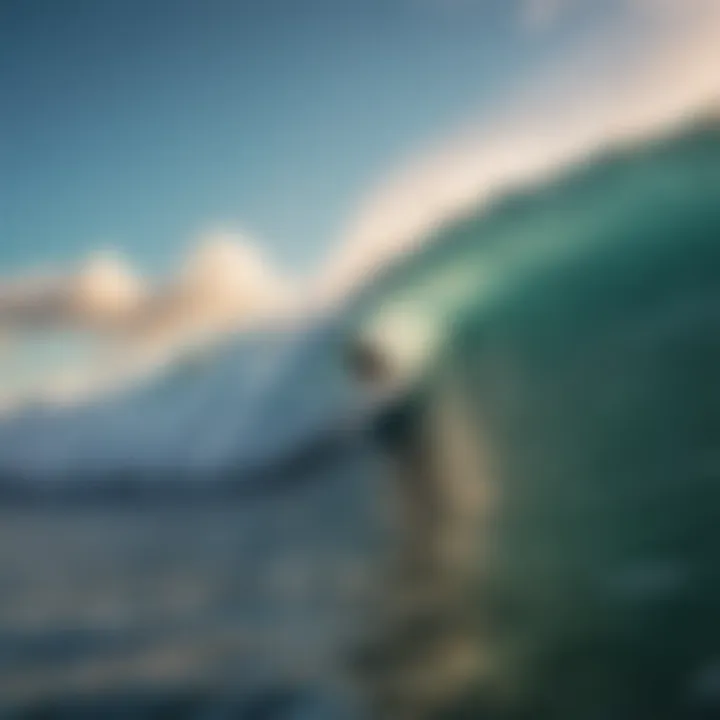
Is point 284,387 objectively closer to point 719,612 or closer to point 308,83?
point 308,83

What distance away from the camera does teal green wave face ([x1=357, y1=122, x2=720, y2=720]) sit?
0.96m

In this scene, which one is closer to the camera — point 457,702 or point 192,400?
point 457,702

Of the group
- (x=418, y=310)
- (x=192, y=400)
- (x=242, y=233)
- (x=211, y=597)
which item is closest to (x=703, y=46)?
(x=418, y=310)

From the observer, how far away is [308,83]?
1.16 metres

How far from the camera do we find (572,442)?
1.02 metres

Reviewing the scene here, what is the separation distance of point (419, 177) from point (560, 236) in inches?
6.3

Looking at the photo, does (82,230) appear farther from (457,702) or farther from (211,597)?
(457,702)

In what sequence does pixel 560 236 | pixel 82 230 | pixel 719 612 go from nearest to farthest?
pixel 719 612 < pixel 560 236 < pixel 82 230

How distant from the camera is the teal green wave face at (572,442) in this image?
0.96m

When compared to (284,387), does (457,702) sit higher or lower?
lower

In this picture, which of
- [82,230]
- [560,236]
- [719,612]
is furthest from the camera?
[82,230]

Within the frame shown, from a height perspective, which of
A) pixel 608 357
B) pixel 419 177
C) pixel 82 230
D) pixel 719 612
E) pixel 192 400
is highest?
pixel 82 230

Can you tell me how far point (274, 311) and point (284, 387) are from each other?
0.30 feet

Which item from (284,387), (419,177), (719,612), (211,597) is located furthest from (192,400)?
(719,612)
